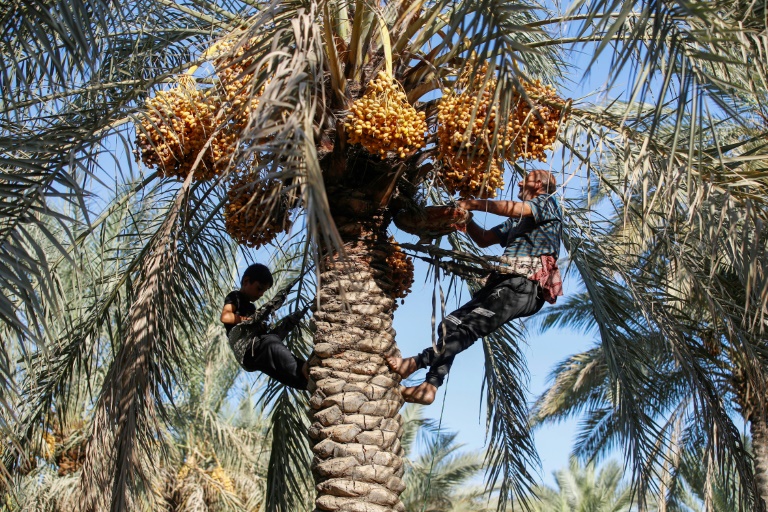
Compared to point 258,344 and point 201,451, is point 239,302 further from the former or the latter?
point 201,451

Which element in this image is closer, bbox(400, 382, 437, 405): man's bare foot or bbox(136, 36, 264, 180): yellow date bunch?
bbox(136, 36, 264, 180): yellow date bunch

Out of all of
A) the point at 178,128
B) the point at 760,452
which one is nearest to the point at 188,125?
the point at 178,128

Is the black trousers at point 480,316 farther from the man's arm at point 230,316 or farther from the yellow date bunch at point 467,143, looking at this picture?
the man's arm at point 230,316

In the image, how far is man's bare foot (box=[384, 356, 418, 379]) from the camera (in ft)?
14.3

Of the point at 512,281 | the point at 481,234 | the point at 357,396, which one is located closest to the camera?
the point at 357,396

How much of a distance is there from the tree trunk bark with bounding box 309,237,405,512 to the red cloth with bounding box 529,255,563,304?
2.73ft

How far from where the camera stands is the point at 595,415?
15.2m

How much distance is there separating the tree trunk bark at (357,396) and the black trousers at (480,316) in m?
0.26

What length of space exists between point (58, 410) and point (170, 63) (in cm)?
222

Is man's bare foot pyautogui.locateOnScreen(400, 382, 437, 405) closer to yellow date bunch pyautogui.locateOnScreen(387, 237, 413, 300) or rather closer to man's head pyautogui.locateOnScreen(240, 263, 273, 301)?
yellow date bunch pyautogui.locateOnScreen(387, 237, 413, 300)

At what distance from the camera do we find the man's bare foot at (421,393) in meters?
4.54

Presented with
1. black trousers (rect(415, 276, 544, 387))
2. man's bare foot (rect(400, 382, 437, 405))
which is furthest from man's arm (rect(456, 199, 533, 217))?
man's bare foot (rect(400, 382, 437, 405))

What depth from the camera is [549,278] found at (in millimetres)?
4789

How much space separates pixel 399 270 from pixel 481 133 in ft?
3.88
